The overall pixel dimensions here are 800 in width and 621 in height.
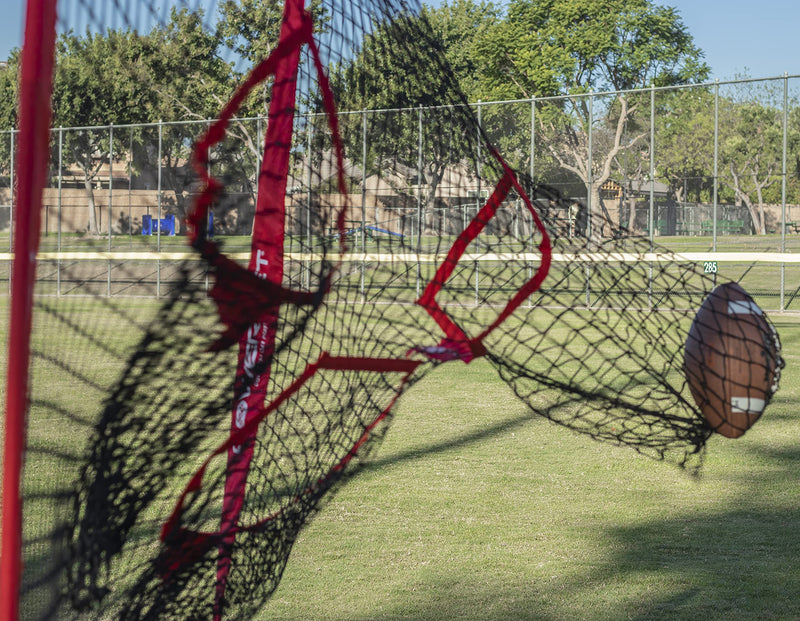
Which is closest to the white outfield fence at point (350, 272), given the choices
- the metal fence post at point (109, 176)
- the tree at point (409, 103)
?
the metal fence post at point (109, 176)

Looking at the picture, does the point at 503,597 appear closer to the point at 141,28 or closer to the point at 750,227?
the point at 141,28

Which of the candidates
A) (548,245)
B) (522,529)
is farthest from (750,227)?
(548,245)

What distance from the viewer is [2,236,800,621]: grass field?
3494 millimetres

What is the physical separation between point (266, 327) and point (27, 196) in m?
0.60

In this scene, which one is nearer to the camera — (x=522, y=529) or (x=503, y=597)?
(x=503, y=597)

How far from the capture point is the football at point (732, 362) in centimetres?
299

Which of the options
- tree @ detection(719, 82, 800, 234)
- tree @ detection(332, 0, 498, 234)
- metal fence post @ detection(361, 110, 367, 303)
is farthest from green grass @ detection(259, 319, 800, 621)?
tree @ detection(719, 82, 800, 234)

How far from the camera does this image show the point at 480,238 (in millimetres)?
3467

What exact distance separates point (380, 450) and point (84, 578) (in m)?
4.21

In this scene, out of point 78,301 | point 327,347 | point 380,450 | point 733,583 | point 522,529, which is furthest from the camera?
point 380,450

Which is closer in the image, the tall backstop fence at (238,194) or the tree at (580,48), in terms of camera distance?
the tall backstop fence at (238,194)

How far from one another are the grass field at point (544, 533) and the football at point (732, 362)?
2.96 feet

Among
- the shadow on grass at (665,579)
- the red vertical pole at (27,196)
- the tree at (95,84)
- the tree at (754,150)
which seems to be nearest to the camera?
the red vertical pole at (27,196)

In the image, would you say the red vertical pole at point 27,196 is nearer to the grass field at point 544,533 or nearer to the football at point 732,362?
the grass field at point 544,533
